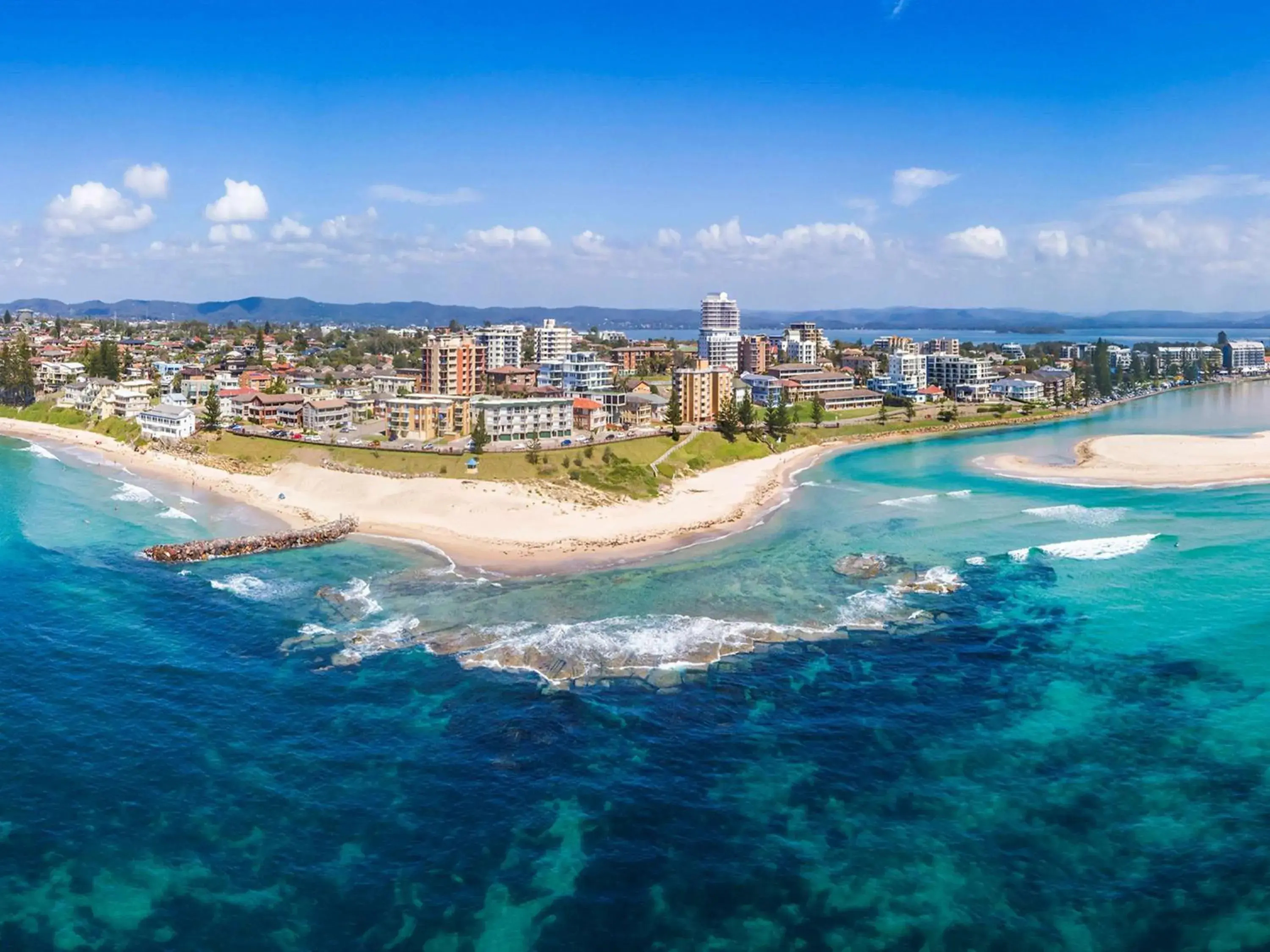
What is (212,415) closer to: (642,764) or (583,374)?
(583,374)

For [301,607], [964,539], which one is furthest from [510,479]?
[964,539]

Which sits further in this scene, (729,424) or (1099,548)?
(729,424)

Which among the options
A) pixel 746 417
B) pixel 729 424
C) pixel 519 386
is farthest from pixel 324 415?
pixel 746 417

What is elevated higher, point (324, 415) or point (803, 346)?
point (803, 346)

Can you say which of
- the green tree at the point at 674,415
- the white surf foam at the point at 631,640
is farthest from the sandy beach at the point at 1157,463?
the white surf foam at the point at 631,640

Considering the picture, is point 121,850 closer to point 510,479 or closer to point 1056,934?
point 1056,934

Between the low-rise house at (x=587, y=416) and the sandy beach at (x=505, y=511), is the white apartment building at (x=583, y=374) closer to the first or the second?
the low-rise house at (x=587, y=416)

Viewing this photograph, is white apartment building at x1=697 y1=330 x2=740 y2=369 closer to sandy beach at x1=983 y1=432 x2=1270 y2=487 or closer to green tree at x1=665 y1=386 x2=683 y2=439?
green tree at x1=665 y1=386 x2=683 y2=439
